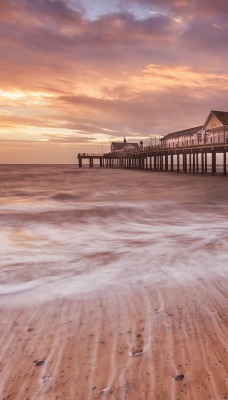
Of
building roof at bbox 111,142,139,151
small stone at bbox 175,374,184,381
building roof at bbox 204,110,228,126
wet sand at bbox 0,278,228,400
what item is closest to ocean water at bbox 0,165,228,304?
wet sand at bbox 0,278,228,400

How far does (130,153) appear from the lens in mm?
61062

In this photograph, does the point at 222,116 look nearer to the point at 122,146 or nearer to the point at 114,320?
the point at 114,320

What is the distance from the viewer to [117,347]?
2.66 m

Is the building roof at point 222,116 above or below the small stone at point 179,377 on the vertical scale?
above

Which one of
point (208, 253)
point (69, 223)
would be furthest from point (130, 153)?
point (208, 253)

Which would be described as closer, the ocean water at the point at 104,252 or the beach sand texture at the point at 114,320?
the beach sand texture at the point at 114,320

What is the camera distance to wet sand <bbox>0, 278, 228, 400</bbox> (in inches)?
85.4

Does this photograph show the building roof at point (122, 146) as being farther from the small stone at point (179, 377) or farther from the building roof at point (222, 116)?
the small stone at point (179, 377)

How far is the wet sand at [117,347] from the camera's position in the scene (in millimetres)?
2168

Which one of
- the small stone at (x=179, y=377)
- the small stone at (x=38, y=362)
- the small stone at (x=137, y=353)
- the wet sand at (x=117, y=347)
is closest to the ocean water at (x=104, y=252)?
the wet sand at (x=117, y=347)

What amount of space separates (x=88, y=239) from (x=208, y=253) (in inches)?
116

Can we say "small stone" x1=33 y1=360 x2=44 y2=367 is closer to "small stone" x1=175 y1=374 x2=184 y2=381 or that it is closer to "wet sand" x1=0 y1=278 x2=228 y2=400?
"wet sand" x1=0 y1=278 x2=228 y2=400

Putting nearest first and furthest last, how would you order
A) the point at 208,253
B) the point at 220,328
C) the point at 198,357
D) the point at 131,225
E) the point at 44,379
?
the point at 44,379 < the point at 198,357 < the point at 220,328 < the point at 208,253 < the point at 131,225

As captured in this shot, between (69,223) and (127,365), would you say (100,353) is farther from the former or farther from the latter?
(69,223)
